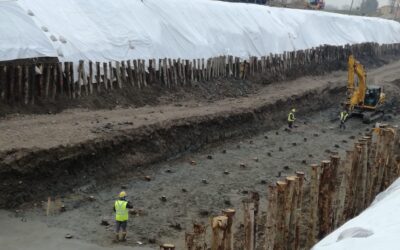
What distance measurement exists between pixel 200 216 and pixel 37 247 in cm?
420

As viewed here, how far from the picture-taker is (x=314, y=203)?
397 inches

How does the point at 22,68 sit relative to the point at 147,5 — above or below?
below

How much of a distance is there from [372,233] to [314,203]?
143 inches

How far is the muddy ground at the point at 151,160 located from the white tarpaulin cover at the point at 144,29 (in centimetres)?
318

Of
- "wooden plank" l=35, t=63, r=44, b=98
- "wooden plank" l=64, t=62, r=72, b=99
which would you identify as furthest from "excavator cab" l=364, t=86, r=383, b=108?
"wooden plank" l=35, t=63, r=44, b=98

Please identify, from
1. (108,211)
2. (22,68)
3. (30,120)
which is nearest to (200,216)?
(108,211)

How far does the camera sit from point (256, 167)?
57.4ft

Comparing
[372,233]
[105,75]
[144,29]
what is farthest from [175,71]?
[372,233]

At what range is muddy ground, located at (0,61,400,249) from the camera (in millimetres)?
12906

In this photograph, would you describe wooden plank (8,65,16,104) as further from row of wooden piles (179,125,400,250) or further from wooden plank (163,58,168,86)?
row of wooden piles (179,125,400,250)

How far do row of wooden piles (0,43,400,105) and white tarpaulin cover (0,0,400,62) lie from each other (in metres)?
0.75

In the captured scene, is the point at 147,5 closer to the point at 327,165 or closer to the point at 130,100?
the point at 130,100

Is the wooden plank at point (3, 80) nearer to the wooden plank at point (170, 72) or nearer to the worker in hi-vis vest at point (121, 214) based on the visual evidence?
the worker in hi-vis vest at point (121, 214)

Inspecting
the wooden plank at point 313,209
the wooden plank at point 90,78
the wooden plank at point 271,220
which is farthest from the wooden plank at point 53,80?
the wooden plank at point 271,220
